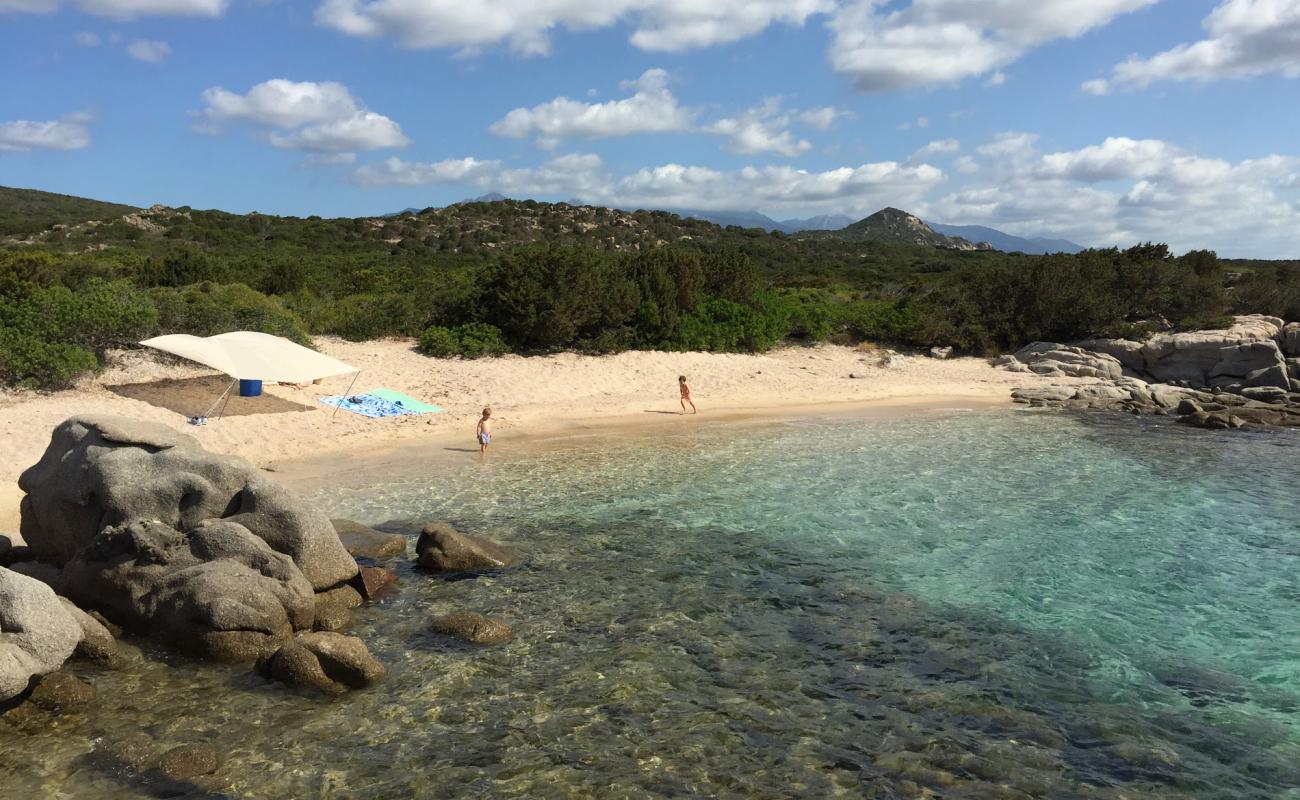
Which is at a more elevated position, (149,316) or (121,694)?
(149,316)

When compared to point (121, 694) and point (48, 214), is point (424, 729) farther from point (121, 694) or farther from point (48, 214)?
point (48, 214)

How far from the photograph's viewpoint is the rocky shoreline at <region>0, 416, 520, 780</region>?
290 inches

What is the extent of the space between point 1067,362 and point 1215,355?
4759 millimetres

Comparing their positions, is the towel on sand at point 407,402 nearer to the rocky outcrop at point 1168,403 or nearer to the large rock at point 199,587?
the large rock at point 199,587

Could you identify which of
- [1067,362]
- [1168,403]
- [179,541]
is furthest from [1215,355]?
[179,541]

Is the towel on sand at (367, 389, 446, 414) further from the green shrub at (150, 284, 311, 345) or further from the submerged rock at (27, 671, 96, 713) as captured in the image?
the submerged rock at (27, 671, 96, 713)

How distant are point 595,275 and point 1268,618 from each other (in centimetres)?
2209

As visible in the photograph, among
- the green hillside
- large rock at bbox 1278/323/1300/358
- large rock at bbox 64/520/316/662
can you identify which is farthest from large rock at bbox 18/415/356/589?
the green hillside

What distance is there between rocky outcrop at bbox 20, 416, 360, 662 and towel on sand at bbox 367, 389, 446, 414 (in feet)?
32.1

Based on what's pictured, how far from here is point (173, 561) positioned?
29.3ft

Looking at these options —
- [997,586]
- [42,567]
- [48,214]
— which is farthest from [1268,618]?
[48,214]

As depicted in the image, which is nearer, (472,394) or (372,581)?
(372,581)

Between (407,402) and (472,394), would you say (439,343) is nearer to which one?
(472,394)

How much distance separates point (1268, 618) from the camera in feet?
32.5
